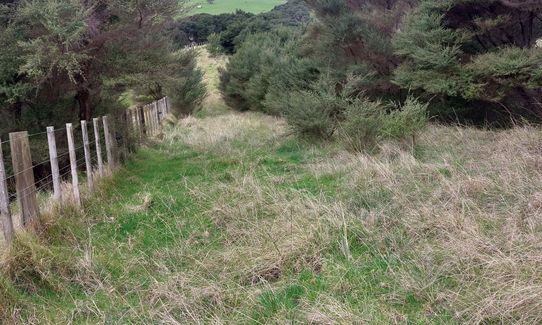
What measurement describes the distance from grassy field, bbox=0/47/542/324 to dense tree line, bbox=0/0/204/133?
12.0ft

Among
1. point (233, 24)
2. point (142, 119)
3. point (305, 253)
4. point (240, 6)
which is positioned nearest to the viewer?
point (305, 253)

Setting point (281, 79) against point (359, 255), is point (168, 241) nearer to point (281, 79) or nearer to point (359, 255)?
point (359, 255)

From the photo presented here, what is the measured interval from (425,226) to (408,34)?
983 centimetres

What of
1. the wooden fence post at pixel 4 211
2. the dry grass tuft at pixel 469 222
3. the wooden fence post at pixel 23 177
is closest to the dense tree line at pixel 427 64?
the dry grass tuft at pixel 469 222

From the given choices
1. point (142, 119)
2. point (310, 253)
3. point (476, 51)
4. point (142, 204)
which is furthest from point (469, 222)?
point (142, 119)

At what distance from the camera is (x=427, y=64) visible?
1316 cm

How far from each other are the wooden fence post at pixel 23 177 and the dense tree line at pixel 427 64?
6.63 metres

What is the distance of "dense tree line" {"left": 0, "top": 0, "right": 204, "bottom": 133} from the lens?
927 centimetres

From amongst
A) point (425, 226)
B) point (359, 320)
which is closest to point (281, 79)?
point (425, 226)

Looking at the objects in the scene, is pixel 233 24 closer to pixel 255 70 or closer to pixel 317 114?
pixel 255 70

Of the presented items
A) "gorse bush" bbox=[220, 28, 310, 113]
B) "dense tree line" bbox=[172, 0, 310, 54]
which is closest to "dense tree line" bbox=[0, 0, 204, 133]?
"gorse bush" bbox=[220, 28, 310, 113]

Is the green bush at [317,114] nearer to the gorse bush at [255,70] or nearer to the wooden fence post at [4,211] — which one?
the wooden fence post at [4,211]

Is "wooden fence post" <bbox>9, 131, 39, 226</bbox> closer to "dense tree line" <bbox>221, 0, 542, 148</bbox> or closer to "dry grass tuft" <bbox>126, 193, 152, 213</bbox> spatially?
"dry grass tuft" <bbox>126, 193, 152, 213</bbox>

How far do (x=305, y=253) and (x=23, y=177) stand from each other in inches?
131
